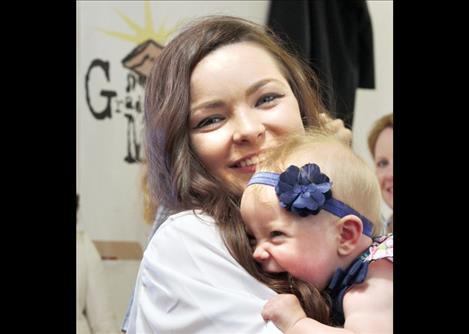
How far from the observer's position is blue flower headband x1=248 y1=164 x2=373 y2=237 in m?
1.07

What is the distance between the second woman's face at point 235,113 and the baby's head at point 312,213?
0.37 ft

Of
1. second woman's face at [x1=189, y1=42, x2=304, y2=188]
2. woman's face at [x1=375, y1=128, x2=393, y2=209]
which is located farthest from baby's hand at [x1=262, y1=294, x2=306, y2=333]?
woman's face at [x1=375, y1=128, x2=393, y2=209]

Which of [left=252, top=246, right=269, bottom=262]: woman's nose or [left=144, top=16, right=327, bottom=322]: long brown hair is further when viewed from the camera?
[left=144, top=16, right=327, bottom=322]: long brown hair

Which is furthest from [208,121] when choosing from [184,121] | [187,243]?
[187,243]

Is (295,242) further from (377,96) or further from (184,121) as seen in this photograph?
(377,96)

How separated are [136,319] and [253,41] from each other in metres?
0.56

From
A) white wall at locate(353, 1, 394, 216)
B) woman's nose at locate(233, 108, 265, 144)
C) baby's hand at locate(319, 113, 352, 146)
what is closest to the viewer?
woman's nose at locate(233, 108, 265, 144)

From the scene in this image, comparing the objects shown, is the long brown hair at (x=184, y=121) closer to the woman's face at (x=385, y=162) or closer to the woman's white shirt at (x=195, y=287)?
the woman's white shirt at (x=195, y=287)

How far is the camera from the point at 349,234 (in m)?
1.11

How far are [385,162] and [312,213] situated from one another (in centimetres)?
112

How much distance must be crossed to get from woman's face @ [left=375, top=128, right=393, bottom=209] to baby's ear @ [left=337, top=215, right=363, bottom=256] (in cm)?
93

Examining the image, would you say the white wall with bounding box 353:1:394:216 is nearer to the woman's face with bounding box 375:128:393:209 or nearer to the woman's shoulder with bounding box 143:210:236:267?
the woman's face with bounding box 375:128:393:209
